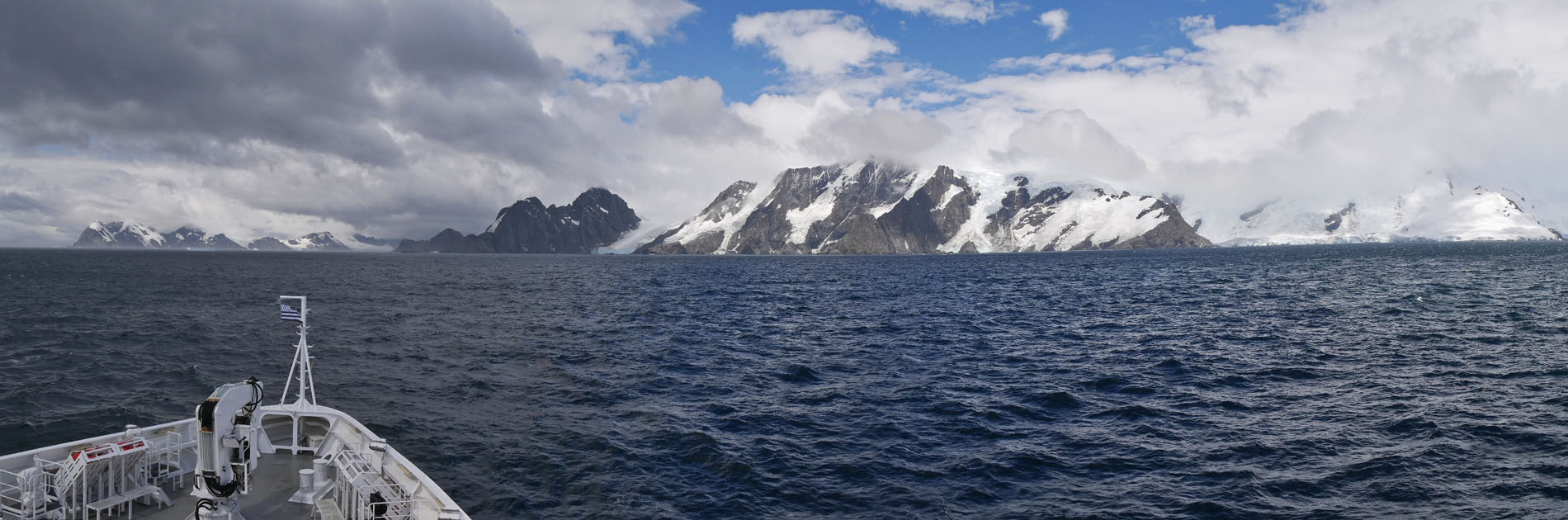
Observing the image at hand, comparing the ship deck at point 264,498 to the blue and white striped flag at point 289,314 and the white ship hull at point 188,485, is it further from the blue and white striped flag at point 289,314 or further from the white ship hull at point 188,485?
the blue and white striped flag at point 289,314

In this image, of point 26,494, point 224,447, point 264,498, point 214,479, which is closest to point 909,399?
point 264,498

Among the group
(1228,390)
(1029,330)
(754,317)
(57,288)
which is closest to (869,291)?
(754,317)

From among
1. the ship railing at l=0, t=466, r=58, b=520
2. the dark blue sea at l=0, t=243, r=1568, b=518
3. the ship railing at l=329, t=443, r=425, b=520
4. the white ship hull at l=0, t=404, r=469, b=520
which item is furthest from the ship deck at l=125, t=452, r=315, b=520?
the dark blue sea at l=0, t=243, r=1568, b=518

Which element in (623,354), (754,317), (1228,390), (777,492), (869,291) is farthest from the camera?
(869,291)

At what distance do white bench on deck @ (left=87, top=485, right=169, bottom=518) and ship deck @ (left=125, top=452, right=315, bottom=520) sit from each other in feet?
0.79

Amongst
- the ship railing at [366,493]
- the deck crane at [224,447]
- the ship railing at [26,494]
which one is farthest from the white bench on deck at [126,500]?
the ship railing at [366,493]

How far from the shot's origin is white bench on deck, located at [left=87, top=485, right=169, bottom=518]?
18.4 metres

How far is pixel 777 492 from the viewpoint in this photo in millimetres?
25328

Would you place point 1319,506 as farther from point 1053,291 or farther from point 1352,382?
point 1053,291

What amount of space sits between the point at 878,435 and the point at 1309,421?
18274 mm

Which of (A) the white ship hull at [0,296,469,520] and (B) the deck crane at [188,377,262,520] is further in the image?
(A) the white ship hull at [0,296,469,520]

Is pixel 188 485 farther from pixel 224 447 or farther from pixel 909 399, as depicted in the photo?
pixel 909 399

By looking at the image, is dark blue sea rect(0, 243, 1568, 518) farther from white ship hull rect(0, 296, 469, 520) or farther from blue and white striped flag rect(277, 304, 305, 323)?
blue and white striped flag rect(277, 304, 305, 323)

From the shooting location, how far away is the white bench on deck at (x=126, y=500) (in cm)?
1836
